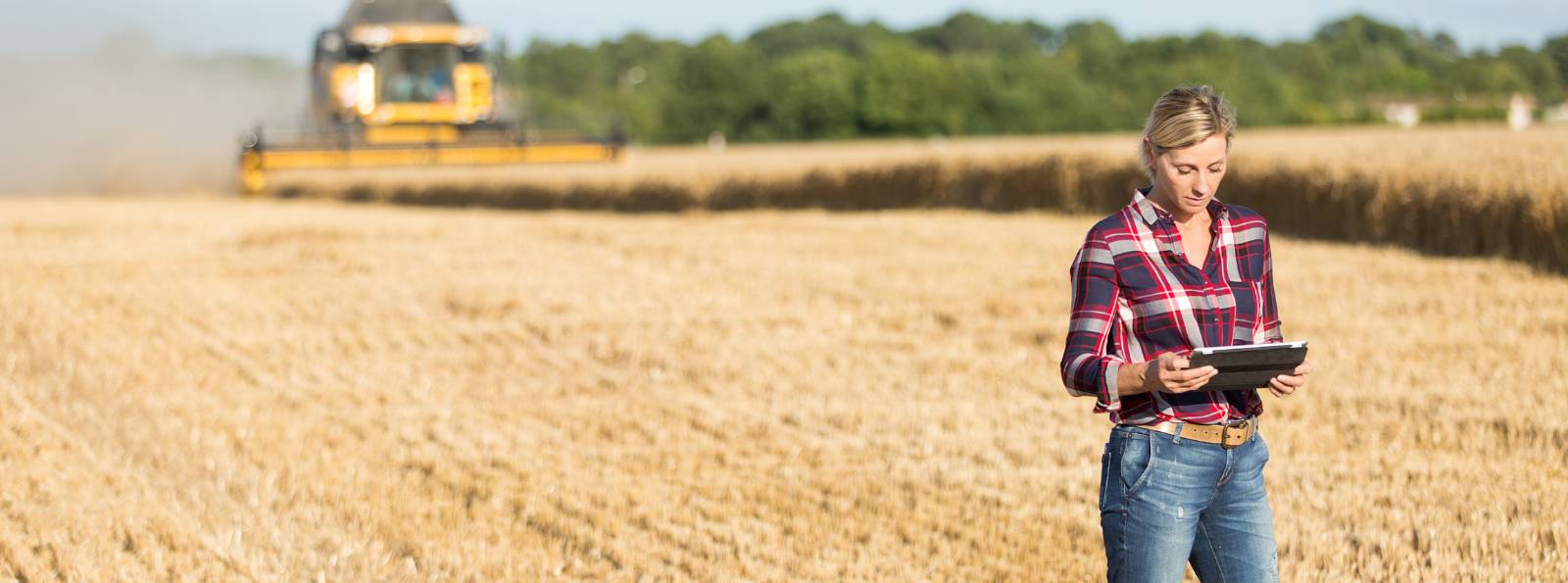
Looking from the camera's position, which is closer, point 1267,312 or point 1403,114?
point 1267,312

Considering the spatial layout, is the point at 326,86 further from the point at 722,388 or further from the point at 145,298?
the point at 722,388

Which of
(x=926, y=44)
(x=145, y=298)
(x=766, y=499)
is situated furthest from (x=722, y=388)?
(x=926, y=44)

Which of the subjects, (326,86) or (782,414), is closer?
(782,414)

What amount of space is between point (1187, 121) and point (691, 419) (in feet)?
15.2

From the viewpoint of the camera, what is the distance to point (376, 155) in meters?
24.9

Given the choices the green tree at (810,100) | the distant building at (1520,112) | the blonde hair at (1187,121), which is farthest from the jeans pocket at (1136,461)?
the green tree at (810,100)

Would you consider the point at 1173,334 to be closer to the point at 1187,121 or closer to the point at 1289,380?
the point at 1289,380

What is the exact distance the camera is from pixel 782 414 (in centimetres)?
743

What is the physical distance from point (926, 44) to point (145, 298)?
145995 mm

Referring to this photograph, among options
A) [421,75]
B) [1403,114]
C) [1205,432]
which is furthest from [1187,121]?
[1403,114]

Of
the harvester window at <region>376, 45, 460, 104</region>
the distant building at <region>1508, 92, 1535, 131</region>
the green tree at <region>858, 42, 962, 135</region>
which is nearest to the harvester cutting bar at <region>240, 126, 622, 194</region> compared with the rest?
the harvester window at <region>376, 45, 460, 104</region>

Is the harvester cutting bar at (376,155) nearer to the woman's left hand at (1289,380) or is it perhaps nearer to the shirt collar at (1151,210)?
the shirt collar at (1151,210)

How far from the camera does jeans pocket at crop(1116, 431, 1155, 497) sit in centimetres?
305

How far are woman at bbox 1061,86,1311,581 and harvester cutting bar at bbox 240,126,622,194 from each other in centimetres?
2246
